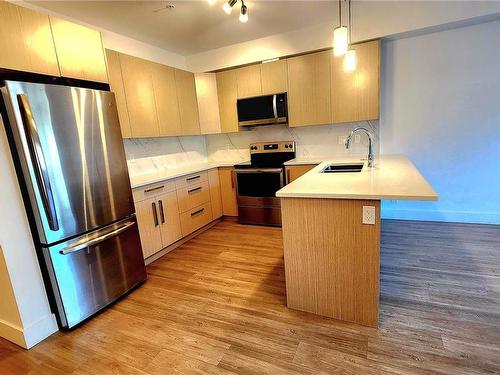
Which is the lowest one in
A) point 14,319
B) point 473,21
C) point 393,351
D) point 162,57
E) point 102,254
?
point 393,351

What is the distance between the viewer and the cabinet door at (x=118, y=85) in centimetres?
268

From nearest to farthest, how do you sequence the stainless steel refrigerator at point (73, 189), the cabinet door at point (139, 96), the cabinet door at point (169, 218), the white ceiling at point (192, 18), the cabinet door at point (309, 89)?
1. the stainless steel refrigerator at point (73, 189)
2. the white ceiling at point (192, 18)
3. the cabinet door at point (139, 96)
4. the cabinet door at point (169, 218)
5. the cabinet door at point (309, 89)

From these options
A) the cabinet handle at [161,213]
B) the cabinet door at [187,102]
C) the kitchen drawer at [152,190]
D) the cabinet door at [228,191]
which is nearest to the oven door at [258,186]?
the cabinet door at [228,191]

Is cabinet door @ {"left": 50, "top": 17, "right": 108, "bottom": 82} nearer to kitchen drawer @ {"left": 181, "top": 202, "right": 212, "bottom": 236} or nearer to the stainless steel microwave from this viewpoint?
kitchen drawer @ {"left": 181, "top": 202, "right": 212, "bottom": 236}

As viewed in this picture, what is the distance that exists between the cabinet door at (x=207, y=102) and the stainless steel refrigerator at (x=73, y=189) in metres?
1.93

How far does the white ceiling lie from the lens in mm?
2463

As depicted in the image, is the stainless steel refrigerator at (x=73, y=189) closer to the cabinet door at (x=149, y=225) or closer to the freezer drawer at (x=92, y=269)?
the freezer drawer at (x=92, y=269)

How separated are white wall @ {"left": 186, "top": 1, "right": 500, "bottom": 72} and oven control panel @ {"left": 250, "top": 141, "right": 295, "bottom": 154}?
1.17 meters

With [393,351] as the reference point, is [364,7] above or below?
above

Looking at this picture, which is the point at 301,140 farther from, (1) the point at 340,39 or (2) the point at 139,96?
(2) the point at 139,96

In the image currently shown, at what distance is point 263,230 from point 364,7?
113 inches

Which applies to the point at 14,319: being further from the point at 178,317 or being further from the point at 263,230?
the point at 263,230

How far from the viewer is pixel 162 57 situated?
375cm

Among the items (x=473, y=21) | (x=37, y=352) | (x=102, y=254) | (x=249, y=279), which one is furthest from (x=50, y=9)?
(x=473, y=21)
